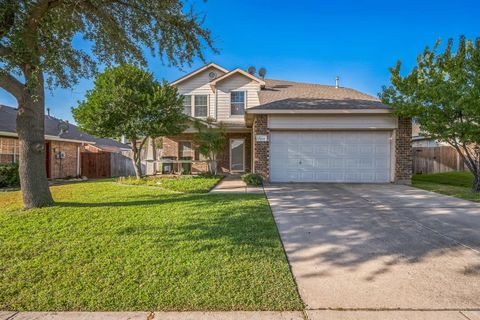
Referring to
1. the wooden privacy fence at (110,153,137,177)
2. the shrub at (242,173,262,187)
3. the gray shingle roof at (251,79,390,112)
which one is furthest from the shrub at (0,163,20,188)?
the gray shingle roof at (251,79,390,112)

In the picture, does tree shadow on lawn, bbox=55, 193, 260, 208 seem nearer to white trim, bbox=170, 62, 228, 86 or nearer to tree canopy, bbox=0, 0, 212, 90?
tree canopy, bbox=0, 0, 212, 90

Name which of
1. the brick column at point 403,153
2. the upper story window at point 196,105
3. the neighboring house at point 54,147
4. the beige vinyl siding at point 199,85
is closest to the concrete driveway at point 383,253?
the brick column at point 403,153

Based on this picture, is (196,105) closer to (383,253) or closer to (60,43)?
(60,43)

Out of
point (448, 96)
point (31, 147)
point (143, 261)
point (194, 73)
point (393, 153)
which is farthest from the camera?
point (194, 73)

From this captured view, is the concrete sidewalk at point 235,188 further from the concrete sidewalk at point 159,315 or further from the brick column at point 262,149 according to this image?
the concrete sidewalk at point 159,315

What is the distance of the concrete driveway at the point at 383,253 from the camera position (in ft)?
9.22

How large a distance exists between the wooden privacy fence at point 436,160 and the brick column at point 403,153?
21.8ft

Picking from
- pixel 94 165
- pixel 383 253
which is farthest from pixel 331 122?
pixel 94 165

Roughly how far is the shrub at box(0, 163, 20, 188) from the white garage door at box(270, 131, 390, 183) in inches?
457

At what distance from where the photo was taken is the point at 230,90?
16609 mm

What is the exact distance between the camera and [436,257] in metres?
3.75

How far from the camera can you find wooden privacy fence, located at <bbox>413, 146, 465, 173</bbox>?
16641 millimetres

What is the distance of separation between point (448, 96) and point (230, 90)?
11.2 metres

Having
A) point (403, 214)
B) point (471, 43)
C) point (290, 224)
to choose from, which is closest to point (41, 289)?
point (290, 224)
